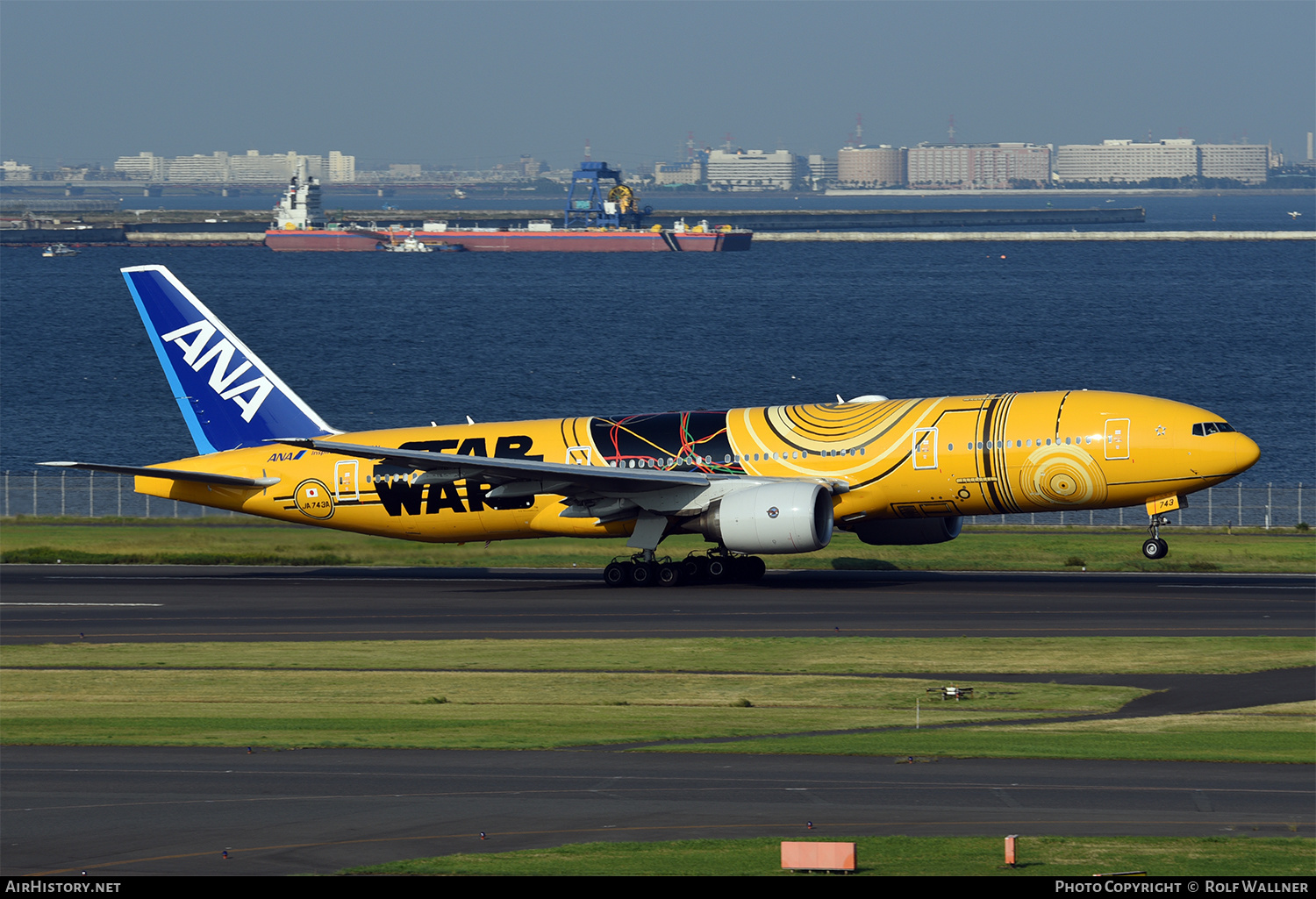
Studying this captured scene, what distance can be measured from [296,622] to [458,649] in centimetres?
709

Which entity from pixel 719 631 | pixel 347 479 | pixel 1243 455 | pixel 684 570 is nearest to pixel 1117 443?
pixel 1243 455

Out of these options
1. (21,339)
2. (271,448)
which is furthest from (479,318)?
(271,448)

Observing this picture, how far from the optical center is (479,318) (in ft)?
647

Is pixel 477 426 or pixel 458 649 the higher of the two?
pixel 477 426

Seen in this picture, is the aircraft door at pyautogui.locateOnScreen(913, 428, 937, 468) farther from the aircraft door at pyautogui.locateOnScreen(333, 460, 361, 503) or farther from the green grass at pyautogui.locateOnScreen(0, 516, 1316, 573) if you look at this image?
the aircraft door at pyautogui.locateOnScreen(333, 460, 361, 503)

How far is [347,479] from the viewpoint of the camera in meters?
51.7

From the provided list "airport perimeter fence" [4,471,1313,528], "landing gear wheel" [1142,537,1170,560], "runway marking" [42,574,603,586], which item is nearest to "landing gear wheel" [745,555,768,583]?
"runway marking" [42,574,603,586]

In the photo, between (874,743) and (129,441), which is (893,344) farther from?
(874,743)

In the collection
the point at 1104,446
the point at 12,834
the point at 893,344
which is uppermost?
the point at 893,344

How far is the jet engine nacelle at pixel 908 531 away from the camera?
4897 centimetres

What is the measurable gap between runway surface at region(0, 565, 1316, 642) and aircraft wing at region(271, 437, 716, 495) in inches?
137

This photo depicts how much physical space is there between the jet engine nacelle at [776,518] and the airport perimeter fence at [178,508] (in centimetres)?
2292

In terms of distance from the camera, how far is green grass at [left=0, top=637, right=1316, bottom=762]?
27.3 meters

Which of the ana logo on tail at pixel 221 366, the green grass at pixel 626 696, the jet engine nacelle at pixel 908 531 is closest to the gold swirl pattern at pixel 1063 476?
the jet engine nacelle at pixel 908 531
